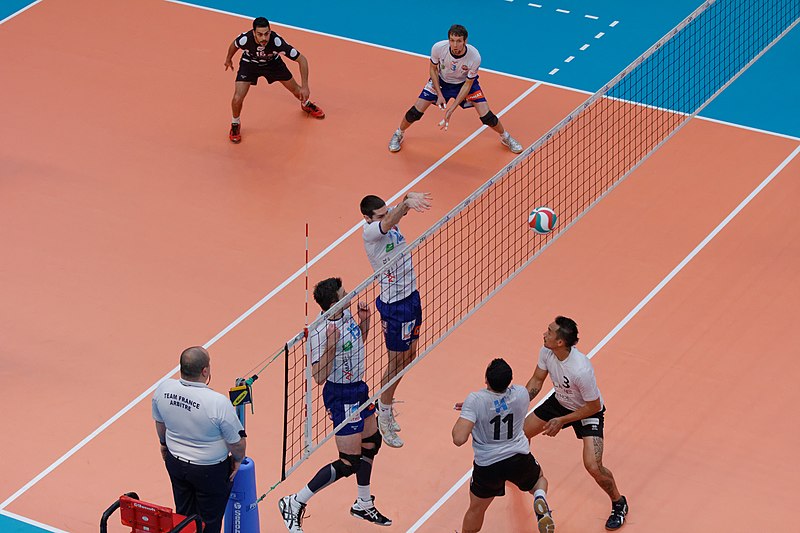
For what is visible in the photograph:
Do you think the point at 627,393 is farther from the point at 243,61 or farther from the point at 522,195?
the point at 243,61

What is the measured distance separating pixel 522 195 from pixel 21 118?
7.16 m

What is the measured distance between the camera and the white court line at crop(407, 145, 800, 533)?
13562 millimetres

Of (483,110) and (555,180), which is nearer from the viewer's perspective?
(555,180)

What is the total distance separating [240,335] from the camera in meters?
15.9

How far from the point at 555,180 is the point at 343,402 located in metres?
6.51

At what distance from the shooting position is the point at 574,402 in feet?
42.7

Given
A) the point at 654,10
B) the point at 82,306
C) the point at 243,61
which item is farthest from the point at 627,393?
the point at 654,10

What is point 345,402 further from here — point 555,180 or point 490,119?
point 490,119

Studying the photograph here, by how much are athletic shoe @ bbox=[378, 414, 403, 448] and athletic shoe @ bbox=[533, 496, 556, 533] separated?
219cm

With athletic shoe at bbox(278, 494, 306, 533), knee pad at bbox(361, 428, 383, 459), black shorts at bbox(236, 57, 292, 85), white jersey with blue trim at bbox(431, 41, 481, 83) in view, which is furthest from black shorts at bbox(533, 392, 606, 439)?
black shorts at bbox(236, 57, 292, 85)

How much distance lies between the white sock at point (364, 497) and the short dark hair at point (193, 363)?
2.36 meters

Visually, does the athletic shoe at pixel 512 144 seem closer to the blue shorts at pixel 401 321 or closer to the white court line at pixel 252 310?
the white court line at pixel 252 310

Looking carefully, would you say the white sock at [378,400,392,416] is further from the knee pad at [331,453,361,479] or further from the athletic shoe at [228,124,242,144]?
the athletic shoe at [228,124,242,144]

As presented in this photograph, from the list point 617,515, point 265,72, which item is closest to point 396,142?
point 265,72
